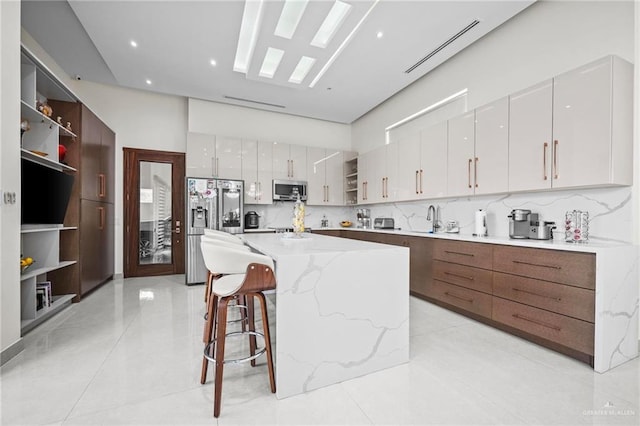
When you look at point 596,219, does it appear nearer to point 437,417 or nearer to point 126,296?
point 437,417

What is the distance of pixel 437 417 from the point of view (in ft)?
4.81

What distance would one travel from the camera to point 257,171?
5.09 m

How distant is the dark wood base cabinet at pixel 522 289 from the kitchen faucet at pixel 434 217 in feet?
1.87

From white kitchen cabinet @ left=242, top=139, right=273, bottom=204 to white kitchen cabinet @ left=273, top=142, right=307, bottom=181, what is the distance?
11 cm

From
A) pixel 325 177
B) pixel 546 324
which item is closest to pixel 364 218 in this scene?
pixel 325 177

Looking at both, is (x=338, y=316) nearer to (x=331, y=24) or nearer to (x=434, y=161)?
(x=434, y=161)

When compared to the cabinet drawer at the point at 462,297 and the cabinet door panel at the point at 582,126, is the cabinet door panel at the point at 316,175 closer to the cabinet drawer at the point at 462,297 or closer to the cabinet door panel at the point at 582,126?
the cabinet drawer at the point at 462,297

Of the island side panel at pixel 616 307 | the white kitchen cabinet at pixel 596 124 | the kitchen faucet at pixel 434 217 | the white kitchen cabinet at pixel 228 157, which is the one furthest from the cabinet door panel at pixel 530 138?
the white kitchen cabinet at pixel 228 157

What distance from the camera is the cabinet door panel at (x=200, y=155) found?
466 centimetres

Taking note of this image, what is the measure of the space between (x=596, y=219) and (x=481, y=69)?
2052 millimetres

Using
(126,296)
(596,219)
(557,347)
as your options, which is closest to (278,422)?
(557,347)

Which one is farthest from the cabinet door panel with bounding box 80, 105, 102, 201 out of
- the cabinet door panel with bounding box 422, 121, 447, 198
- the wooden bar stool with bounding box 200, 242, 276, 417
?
the cabinet door panel with bounding box 422, 121, 447, 198

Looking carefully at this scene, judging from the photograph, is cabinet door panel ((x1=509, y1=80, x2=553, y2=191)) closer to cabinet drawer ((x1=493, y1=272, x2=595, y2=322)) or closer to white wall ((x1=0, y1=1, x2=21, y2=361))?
cabinet drawer ((x1=493, y1=272, x2=595, y2=322))

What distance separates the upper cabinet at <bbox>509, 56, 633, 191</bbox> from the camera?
6.85 feet
